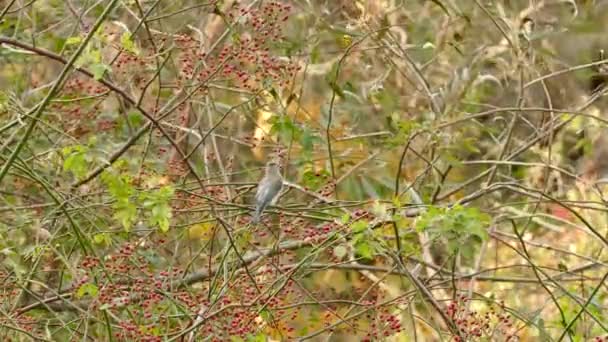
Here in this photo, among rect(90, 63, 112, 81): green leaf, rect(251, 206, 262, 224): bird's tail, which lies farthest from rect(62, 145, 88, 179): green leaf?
rect(251, 206, 262, 224): bird's tail

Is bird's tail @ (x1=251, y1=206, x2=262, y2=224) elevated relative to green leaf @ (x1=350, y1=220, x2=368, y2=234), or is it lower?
lower

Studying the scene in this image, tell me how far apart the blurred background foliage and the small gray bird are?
0.20 ft

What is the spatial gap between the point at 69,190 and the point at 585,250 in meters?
3.08

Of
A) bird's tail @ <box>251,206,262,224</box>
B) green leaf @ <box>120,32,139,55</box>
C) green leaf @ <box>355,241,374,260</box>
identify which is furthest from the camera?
bird's tail @ <box>251,206,262,224</box>

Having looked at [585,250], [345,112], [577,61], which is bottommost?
[585,250]

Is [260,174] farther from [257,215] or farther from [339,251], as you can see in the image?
[339,251]

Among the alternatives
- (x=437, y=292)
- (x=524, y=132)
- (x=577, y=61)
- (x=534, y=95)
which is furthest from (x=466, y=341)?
(x=524, y=132)

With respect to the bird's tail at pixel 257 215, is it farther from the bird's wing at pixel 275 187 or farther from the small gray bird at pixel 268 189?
the bird's wing at pixel 275 187

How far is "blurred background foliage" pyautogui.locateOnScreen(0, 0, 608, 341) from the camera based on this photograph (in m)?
3.67

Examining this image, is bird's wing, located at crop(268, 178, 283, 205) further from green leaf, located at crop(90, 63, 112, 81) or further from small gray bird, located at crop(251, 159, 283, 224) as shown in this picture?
green leaf, located at crop(90, 63, 112, 81)

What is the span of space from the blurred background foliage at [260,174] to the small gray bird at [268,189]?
0.20ft

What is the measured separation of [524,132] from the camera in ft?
26.5

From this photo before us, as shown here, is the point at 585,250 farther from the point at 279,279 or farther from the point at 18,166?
the point at 18,166

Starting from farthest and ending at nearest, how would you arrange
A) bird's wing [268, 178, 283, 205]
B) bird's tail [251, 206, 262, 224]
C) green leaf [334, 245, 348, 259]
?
bird's wing [268, 178, 283, 205] < bird's tail [251, 206, 262, 224] < green leaf [334, 245, 348, 259]
